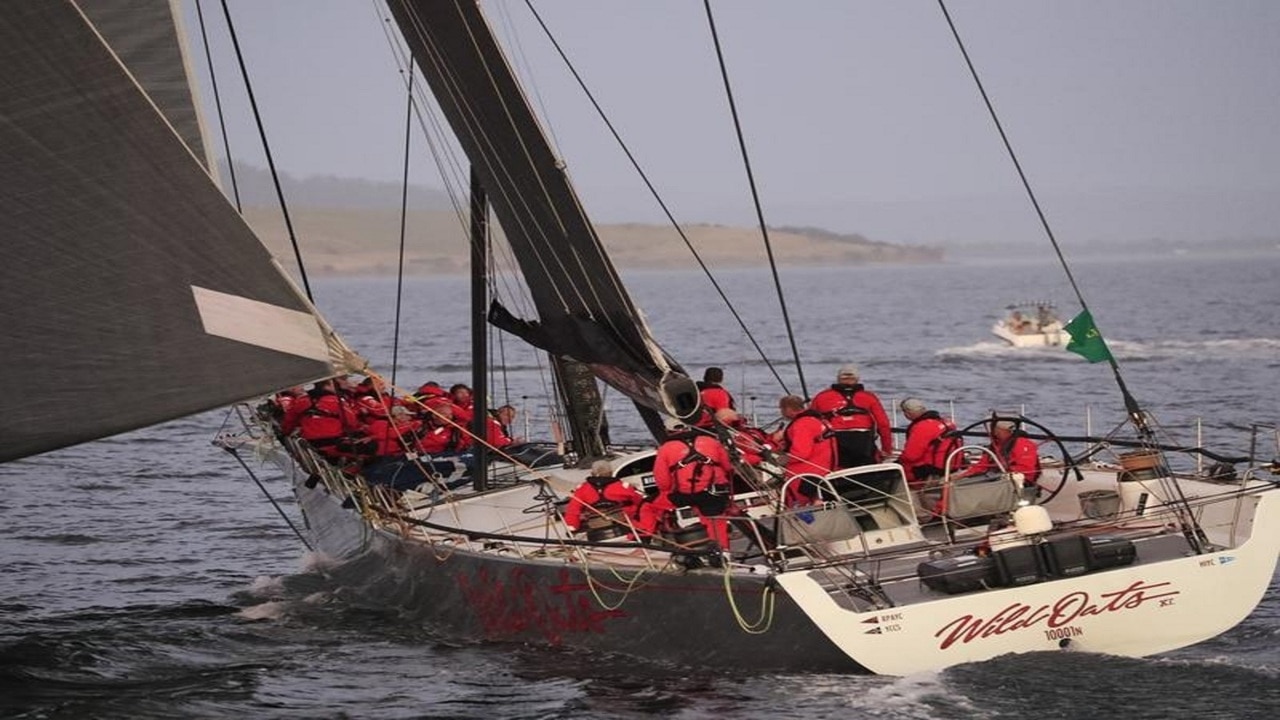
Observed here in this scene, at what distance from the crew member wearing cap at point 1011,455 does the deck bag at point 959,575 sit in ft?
8.52

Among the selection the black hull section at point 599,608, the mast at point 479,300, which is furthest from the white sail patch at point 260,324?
the mast at point 479,300

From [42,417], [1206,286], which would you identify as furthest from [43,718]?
[1206,286]

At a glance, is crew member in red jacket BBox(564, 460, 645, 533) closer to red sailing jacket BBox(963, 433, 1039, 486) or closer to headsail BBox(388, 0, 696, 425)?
headsail BBox(388, 0, 696, 425)

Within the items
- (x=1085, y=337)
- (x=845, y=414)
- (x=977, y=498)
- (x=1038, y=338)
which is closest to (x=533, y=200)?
(x=845, y=414)

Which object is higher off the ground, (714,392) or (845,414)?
(714,392)

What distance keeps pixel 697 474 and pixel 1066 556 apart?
2696mm

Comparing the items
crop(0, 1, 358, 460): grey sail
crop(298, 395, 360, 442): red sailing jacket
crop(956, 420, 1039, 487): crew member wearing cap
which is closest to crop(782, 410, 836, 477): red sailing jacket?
crop(956, 420, 1039, 487): crew member wearing cap

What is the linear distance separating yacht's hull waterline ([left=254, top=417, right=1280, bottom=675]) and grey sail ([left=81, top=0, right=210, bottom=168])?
4.00m

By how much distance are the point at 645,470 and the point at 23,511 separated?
12.5 metres

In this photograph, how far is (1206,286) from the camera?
378 feet

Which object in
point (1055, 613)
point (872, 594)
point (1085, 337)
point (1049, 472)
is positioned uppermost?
point (1085, 337)

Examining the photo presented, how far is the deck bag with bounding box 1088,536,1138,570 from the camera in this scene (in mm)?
12320

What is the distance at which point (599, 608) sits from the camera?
43.5 feet

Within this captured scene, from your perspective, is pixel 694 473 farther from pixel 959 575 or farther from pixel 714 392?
pixel 714 392
